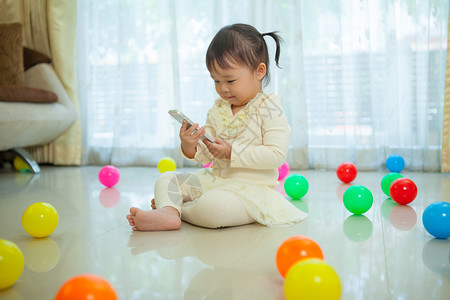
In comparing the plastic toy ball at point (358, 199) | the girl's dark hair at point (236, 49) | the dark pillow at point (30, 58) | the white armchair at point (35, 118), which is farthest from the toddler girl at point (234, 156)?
the dark pillow at point (30, 58)

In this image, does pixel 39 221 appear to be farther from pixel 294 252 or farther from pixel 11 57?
pixel 11 57

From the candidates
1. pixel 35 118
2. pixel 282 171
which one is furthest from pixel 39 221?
pixel 35 118

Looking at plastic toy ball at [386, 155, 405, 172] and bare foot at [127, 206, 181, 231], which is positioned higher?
bare foot at [127, 206, 181, 231]

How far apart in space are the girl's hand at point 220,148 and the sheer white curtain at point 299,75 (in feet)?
4.84

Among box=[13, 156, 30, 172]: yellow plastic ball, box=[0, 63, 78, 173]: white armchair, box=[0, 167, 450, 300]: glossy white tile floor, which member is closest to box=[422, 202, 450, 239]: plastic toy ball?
box=[0, 167, 450, 300]: glossy white tile floor

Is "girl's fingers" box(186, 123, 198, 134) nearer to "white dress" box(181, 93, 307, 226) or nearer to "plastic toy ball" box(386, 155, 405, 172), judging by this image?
"white dress" box(181, 93, 307, 226)

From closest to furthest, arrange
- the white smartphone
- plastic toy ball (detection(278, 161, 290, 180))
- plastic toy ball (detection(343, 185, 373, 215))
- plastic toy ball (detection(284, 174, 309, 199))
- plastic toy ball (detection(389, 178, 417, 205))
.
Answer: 1. the white smartphone
2. plastic toy ball (detection(343, 185, 373, 215))
3. plastic toy ball (detection(389, 178, 417, 205))
4. plastic toy ball (detection(284, 174, 309, 199))
5. plastic toy ball (detection(278, 161, 290, 180))

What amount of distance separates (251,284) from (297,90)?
2079 millimetres

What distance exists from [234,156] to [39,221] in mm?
635

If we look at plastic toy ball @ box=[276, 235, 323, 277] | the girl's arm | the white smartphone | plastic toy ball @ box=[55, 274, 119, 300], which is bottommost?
plastic toy ball @ box=[276, 235, 323, 277]

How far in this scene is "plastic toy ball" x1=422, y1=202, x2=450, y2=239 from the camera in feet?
4.07

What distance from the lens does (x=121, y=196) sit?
2.04 metres

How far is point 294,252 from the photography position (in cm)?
94

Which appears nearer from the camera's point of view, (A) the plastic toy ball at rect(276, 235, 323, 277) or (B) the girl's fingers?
(A) the plastic toy ball at rect(276, 235, 323, 277)
